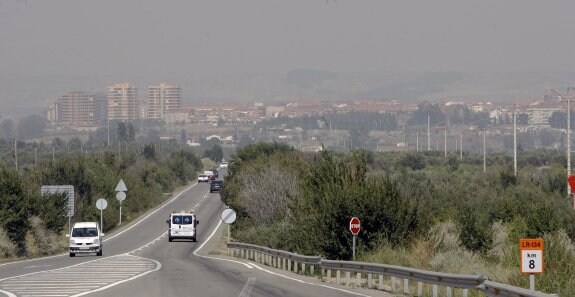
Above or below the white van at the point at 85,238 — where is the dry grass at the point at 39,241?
below

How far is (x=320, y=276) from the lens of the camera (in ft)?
117

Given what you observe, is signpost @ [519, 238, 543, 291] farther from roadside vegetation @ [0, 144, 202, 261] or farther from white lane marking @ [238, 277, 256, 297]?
roadside vegetation @ [0, 144, 202, 261]

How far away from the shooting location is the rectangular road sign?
1950 cm

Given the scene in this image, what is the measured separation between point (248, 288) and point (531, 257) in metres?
10.4

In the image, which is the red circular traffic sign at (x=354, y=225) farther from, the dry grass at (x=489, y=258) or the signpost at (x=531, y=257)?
the signpost at (x=531, y=257)

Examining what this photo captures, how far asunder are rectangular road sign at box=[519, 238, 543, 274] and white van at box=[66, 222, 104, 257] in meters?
37.4

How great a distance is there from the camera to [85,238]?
180 ft

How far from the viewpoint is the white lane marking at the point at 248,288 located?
86.9 feet

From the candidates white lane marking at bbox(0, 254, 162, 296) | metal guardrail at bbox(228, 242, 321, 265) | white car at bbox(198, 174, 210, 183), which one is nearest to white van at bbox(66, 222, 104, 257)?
metal guardrail at bbox(228, 242, 321, 265)

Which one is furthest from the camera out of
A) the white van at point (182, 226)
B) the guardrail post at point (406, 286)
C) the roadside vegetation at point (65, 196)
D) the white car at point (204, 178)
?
the white car at point (204, 178)

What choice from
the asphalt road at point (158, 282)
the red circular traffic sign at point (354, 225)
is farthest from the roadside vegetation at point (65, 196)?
the red circular traffic sign at point (354, 225)

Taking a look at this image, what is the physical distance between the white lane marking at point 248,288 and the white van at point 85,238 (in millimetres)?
22526

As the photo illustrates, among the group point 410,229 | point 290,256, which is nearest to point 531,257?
point 410,229

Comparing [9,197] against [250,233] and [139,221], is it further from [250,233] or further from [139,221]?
[139,221]
